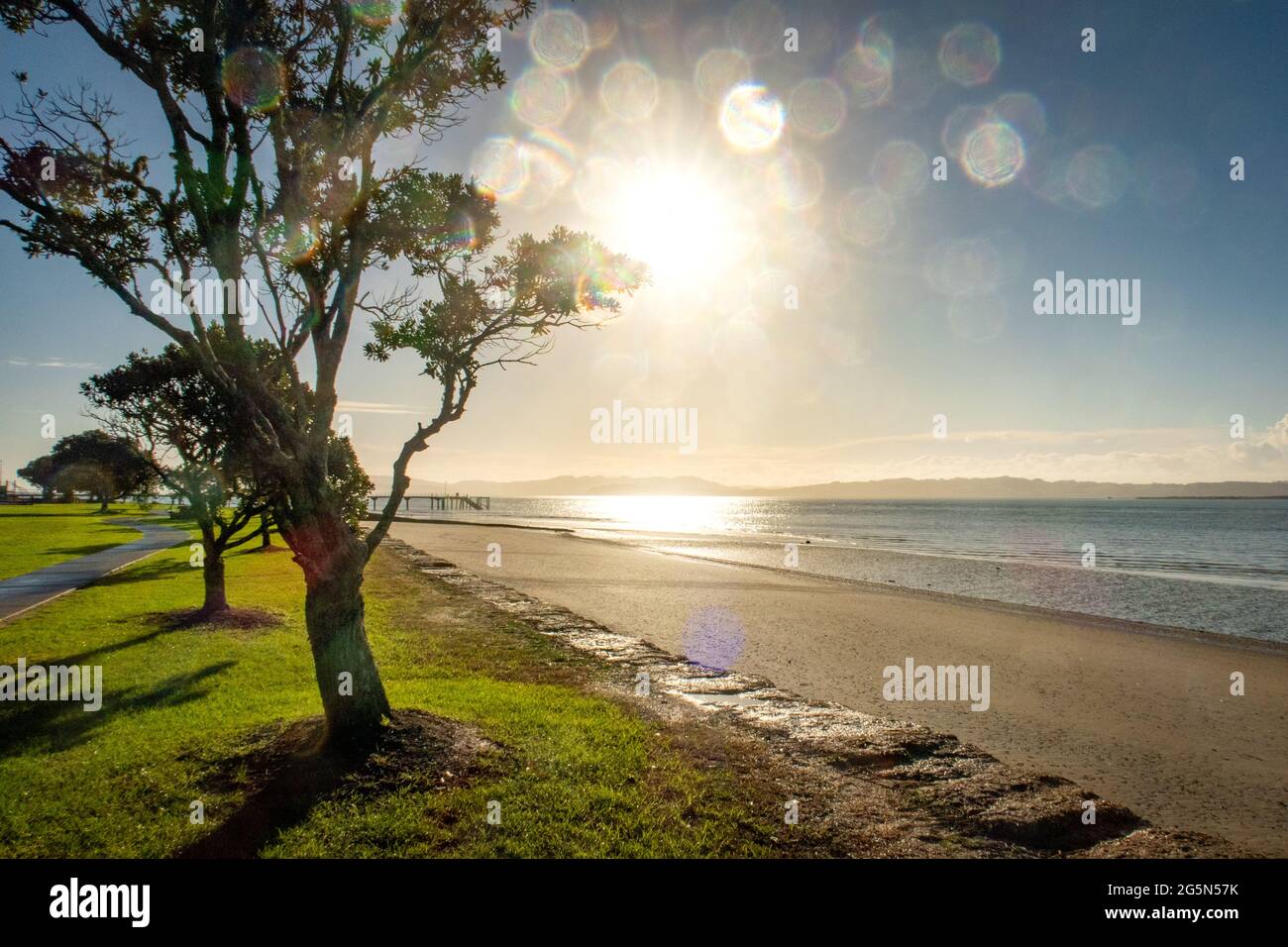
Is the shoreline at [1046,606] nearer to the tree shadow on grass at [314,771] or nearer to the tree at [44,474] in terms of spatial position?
the tree shadow on grass at [314,771]

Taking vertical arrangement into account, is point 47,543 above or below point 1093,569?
above

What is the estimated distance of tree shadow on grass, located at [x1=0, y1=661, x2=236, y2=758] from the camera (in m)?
7.38

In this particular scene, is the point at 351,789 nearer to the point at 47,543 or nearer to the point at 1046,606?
the point at 1046,606

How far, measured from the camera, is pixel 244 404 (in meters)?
6.38

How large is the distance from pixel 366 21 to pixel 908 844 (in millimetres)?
9805

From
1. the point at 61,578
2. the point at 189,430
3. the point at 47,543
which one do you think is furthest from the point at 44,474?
A: the point at 189,430

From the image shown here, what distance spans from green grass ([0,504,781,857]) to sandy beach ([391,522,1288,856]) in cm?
451

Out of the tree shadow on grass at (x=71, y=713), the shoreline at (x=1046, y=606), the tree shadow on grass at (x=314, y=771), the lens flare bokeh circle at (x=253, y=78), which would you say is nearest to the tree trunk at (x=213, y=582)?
the tree shadow on grass at (x=71, y=713)

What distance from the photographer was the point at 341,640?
6.80 metres

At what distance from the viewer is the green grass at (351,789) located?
5336 mm

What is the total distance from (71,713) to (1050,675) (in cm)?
1637

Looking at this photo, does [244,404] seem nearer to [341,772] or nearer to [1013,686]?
[341,772]

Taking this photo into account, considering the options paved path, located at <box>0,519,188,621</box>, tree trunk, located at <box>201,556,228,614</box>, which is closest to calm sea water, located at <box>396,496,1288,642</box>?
tree trunk, located at <box>201,556,228,614</box>

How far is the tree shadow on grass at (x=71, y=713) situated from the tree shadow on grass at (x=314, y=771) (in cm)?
232
